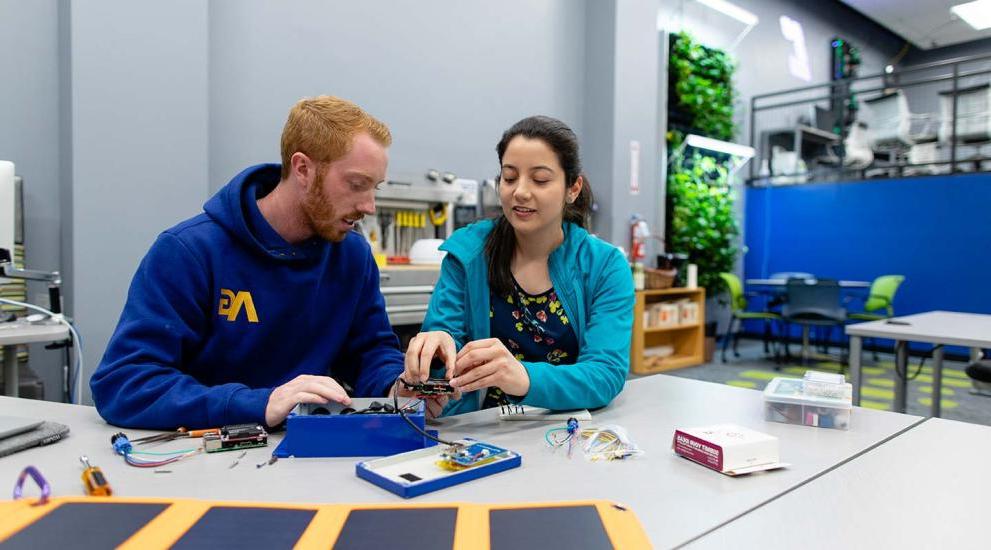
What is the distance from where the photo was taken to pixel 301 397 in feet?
3.26

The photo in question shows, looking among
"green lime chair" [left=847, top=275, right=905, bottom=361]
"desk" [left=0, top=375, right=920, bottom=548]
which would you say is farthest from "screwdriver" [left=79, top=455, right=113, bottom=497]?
"green lime chair" [left=847, top=275, right=905, bottom=361]

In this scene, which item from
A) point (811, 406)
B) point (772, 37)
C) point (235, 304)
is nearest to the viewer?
point (811, 406)

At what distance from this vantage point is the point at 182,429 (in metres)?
1.00

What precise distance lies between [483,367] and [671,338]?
458cm

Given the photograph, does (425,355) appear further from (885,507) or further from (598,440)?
(885,507)

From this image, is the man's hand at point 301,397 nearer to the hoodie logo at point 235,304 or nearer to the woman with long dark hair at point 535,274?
the hoodie logo at point 235,304

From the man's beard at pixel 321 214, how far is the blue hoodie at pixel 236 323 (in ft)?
0.15

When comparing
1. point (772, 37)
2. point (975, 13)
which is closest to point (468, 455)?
point (772, 37)

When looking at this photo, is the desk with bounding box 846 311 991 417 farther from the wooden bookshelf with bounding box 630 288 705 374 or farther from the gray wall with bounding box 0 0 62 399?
the gray wall with bounding box 0 0 62 399

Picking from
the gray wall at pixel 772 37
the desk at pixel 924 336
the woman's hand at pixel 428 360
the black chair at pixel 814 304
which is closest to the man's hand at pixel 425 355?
the woman's hand at pixel 428 360

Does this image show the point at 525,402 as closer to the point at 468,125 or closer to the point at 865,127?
the point at 468,125

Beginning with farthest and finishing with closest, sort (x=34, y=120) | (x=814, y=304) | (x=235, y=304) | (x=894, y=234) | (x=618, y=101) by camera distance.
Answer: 1. (x=894, y=234)
2. (x=814, y=304)
3. (x=618, y=101)
4. (x=34, y=120)
5. (x=235, y=304)

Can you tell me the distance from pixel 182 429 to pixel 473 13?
3.80 m

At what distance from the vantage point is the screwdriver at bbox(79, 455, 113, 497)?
2.45 feet
